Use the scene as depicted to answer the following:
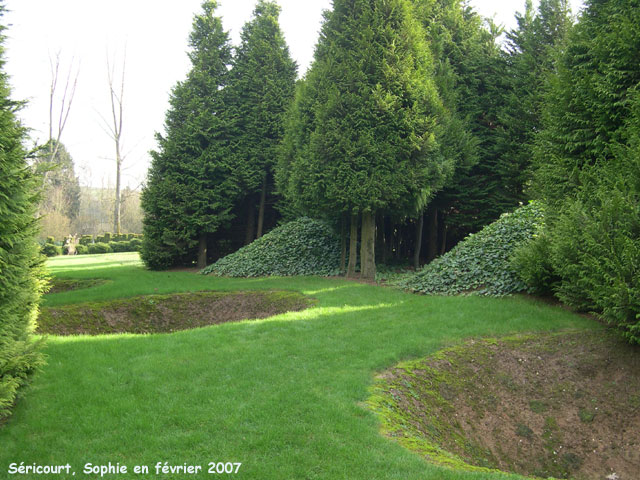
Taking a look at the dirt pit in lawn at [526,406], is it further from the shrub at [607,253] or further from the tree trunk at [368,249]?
the tree trunk at [368,249]

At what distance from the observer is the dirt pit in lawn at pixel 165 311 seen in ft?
36.3

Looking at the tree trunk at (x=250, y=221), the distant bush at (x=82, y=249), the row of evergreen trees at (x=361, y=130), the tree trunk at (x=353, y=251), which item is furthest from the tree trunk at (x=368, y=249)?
the distant bush at (x=82, y=249)

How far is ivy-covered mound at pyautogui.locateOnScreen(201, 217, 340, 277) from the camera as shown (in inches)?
685

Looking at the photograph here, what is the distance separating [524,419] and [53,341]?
802cm

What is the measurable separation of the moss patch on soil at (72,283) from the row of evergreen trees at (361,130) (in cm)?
435

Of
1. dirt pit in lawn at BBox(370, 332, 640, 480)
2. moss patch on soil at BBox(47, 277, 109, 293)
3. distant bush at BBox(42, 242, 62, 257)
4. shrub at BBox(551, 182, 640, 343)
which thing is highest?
shrub at BBox(551, 182, 640, 343)

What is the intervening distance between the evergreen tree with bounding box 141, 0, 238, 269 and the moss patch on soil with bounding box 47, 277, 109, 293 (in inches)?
Result: 170

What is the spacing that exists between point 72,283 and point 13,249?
11.5 metres

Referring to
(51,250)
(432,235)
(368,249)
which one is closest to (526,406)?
(368,249)

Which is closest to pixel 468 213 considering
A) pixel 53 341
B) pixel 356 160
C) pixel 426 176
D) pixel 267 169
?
pixel 426 176

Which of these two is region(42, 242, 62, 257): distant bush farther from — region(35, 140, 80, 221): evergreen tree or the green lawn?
the green lawn

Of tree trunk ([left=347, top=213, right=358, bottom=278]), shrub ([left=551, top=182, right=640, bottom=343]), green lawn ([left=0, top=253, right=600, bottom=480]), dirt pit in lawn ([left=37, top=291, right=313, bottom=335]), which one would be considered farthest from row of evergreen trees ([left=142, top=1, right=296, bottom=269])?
shrub ([left=551, top=182, right=640, bottom=343])

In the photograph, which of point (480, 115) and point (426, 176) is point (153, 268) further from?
point (480, 115)

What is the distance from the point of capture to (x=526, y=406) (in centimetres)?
624
